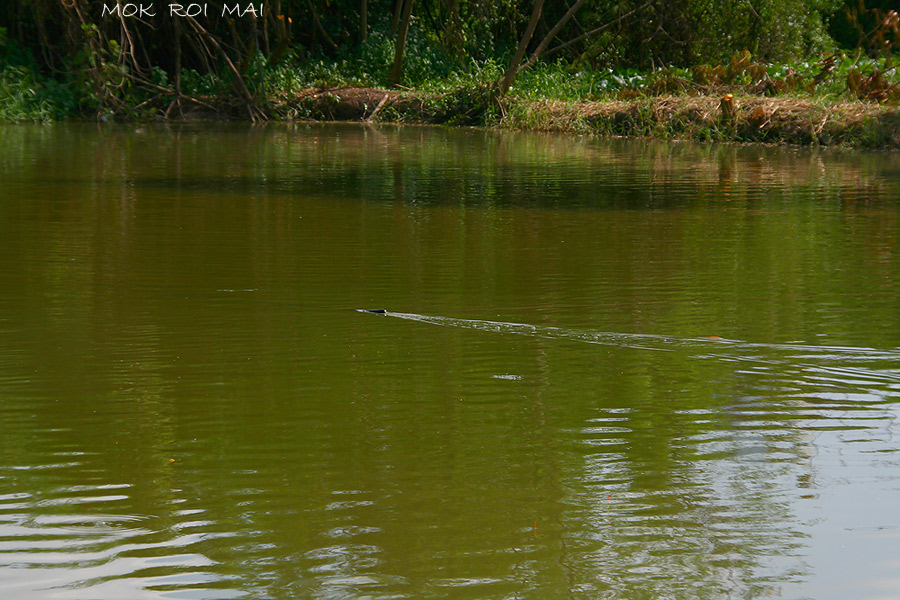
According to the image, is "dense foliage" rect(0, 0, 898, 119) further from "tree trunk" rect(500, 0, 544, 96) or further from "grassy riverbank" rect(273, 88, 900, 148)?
"grassy riverbank" rect(273, 88, 900, 148)

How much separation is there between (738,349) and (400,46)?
17.5 m

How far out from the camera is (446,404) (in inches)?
148

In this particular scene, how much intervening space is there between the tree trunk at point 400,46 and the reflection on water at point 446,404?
13.4 m

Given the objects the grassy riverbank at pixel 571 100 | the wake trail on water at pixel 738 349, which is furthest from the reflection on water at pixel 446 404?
the grassy riverbank at pixel 571 100

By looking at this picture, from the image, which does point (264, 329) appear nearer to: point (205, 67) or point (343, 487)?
point (343, 487)

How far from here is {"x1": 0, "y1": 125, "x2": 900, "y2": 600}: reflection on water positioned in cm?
261

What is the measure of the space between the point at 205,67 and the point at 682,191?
13.8m

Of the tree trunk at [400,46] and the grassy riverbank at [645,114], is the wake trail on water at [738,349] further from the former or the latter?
the tree trunk at [400,46]

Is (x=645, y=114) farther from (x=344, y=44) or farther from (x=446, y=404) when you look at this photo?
(x=446, y=404)

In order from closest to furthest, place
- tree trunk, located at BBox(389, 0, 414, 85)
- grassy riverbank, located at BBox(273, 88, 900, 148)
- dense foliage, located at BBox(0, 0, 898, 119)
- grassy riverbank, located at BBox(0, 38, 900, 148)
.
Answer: grassy riverbank, located at BBox(273, 88, 900, 148), grassy riverbank, located at BBox(0, 38, 900, 148), dense foliage, located at BBox(0, 0, 898, 119), tree trunk, located at BBox(389, 0, 414, 85)

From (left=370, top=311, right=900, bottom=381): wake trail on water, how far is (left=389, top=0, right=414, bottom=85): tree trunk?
1682 centimetres

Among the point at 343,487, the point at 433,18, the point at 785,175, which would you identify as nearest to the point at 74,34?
the point at 433,18

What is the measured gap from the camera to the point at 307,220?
7.80m

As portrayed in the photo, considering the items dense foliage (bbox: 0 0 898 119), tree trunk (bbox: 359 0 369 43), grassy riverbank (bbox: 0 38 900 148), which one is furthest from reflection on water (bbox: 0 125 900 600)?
tree trunk (bbox: 359 0 369 43)
